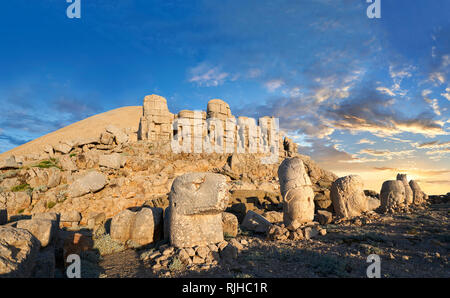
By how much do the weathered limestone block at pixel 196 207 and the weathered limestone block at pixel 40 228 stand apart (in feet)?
9.16

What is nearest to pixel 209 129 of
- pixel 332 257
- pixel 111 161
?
pixel 111 161

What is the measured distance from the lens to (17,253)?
334cm

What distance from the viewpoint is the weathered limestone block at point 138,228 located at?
745 cm

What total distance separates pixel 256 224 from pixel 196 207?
371 centimetres

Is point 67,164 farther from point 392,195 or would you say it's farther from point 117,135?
point 392,195

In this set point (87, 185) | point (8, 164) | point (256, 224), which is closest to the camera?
point (256, 224)

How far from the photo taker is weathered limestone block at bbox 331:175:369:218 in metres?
9.78

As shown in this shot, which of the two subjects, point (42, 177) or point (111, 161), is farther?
point (111, 161)

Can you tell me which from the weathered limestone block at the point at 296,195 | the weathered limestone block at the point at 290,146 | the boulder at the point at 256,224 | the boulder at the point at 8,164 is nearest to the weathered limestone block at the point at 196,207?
the boulder at the point at 256,224

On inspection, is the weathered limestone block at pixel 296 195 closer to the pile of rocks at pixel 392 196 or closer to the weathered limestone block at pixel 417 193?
the pile of rocks at pixel 392 196

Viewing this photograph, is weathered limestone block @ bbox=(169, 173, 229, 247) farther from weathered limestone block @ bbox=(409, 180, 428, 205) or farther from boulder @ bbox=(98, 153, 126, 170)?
weathered limestone block @ bbox=(409, 180, 428, 205)

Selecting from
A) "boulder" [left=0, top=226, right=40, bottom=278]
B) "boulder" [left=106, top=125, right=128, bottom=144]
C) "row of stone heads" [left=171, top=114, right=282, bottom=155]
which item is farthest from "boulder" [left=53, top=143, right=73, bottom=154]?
"boulder" [left=0, top=226, right=40, bottom=278]

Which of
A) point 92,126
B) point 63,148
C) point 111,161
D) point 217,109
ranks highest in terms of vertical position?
point 92,126
